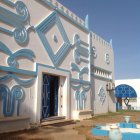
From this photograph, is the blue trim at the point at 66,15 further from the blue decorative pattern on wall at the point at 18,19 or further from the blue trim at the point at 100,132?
the blue trim at the point at 100,132

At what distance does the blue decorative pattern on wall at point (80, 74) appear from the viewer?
14697 millimetres

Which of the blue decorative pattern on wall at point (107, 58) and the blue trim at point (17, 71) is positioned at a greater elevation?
the blue decorative pattern on wall at point (107, 58)

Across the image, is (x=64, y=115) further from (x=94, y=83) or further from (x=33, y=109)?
(x=94, y=83)

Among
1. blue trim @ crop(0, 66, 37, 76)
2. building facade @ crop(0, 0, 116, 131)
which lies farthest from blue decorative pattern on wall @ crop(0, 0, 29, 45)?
blue trim @ crop(0, 66, 37, 76)

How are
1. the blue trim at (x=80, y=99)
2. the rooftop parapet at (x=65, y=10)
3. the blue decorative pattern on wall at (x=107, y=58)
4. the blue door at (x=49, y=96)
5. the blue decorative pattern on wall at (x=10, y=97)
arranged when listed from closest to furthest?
the blue decorative pattern on wall at (x=10, y=97) < the blue door at (x=49, y=96) < the rooftop parapet at (x=65, y=10) < the blue trim at (x=80, y=99) < the blue decorative pattern on wall at (x=107, y=58)

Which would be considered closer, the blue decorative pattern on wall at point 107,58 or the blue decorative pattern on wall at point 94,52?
the blue decorative pattern on wall at point 94,52

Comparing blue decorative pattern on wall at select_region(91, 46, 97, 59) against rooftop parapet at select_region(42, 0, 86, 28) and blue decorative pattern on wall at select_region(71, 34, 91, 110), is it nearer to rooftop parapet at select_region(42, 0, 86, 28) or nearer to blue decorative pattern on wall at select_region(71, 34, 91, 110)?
blue decorative pattern on wall at select_region(71, 34, 91, 110)

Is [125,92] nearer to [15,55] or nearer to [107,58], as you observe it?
[107,58]

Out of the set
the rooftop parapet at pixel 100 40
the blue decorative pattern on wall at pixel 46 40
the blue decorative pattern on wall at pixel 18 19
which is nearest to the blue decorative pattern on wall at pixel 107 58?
the rooftop parapet at pixel 100 40

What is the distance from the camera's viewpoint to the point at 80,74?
1540 cm

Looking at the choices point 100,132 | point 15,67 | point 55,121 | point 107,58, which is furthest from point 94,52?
point 100,132

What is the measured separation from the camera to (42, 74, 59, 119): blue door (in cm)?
1212

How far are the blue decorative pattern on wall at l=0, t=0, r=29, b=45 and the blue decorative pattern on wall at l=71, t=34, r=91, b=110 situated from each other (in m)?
4.97

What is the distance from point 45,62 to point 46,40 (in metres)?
1.25
